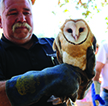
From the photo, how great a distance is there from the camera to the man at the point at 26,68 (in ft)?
1.72

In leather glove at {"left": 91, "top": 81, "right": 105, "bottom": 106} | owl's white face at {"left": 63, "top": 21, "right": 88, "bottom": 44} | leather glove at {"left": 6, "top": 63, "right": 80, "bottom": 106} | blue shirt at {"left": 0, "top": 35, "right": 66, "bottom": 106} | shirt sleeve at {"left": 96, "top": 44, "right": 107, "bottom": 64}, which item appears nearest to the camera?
leather glove at {"left": 6, "top": 63, "right": 80, "bottom": 106}

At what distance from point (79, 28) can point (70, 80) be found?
0.30 m

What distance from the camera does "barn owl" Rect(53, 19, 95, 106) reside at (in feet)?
2.04

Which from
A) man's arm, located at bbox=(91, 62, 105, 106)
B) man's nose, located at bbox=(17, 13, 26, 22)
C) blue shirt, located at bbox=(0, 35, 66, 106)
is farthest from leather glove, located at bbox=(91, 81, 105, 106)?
man's nose, located at bbox=(17, 13, 26, 22)

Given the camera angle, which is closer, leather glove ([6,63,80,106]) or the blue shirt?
leather glove ([6,63,80,106])

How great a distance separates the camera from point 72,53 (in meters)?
0.63

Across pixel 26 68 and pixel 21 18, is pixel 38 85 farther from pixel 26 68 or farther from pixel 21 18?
pixel 21 18

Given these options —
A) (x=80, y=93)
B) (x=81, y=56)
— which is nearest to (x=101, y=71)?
(x=80, y=93)

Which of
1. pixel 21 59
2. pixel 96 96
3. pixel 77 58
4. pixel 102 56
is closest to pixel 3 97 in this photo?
pixel 21 59

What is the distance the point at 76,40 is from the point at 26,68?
40cm

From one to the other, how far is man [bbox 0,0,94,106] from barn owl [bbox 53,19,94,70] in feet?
0.17

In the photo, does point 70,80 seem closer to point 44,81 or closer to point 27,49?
point 44,81

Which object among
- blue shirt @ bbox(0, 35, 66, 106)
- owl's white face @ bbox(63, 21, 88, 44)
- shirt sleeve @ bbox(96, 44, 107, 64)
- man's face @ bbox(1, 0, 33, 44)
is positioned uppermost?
man's face @ bbox(1, 0, 33, 44)

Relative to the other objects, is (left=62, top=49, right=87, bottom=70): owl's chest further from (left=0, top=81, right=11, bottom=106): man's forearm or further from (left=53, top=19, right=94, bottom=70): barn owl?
(left=0, top=81, right=11, bottom=106): man's forearm
